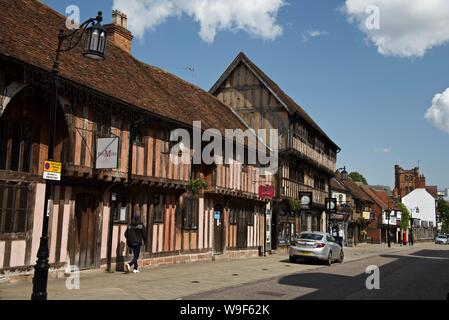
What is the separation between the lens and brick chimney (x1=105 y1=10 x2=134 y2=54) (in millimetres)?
19712

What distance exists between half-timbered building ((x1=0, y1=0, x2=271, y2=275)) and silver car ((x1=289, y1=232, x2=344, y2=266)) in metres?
3.25

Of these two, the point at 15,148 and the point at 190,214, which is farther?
the point at 190,214

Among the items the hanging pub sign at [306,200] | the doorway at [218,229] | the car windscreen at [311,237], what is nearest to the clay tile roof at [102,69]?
the doorway at [218,229]

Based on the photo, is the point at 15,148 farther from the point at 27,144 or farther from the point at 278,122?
the point at 278,122

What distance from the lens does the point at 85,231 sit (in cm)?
1325

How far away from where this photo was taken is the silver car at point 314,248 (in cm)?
1950

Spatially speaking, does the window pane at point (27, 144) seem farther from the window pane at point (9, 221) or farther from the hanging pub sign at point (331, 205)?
the hanging pub sign at point (331, 205)

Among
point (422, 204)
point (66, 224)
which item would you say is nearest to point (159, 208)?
point (66, 224)

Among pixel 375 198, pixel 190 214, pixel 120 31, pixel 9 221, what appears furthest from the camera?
pixel 375 198

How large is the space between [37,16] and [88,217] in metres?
6.53

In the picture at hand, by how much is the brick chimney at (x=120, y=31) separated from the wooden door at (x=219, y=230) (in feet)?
25.9

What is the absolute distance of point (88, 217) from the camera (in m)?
13.4

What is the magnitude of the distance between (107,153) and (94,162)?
1.93 ft
